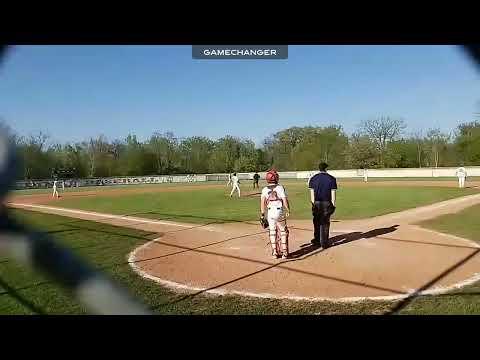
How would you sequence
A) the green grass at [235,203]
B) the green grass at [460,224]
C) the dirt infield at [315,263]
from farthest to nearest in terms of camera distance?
1. the green grass at [235,203]
2. the green grass at [460,224]
3. the dirt infield at [315,263]

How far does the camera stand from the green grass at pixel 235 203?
9758 millimetres

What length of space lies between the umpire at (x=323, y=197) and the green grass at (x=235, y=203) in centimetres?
328

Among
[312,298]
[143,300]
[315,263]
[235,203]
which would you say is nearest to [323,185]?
[315,263]

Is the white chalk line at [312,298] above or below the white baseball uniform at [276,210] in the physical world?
below

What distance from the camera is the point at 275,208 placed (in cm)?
470

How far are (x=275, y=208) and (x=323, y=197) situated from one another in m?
1.00

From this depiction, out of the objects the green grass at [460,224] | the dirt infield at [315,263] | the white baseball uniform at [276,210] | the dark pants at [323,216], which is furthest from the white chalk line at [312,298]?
the green grass at [460,224]

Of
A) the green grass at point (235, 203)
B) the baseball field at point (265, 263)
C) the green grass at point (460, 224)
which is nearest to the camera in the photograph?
the baseball field at point (265, 263)

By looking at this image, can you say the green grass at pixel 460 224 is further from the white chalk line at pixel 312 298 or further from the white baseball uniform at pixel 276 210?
the white baseball uniform at pixel 276 210

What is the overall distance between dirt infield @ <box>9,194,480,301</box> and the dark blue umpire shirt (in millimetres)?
748

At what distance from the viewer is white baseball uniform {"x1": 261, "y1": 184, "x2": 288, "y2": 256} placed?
A: 465 cm
